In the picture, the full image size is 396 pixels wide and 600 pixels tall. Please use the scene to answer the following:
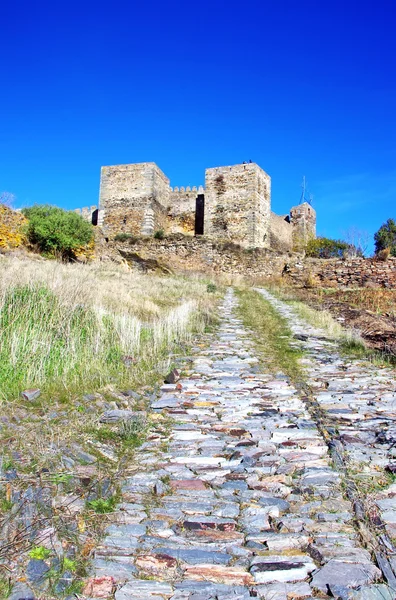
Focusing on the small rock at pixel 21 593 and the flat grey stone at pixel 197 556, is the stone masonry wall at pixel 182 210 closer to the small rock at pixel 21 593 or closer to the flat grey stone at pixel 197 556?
the flat grey stone at pixel 197 556

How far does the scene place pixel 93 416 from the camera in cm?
430

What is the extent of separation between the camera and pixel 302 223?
1779 inches

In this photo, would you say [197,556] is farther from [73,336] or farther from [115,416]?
[73,336]

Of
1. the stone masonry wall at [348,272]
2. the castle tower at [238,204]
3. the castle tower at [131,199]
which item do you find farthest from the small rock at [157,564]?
the castle tower at [131,199]

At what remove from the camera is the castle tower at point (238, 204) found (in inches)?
1278

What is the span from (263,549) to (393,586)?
0.66 m

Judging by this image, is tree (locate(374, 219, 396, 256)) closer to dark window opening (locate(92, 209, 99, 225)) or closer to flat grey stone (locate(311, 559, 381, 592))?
dark window opening (locate(92, 209, 99, 225))

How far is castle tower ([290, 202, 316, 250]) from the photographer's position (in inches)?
1761

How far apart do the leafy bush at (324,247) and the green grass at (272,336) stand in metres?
26.0

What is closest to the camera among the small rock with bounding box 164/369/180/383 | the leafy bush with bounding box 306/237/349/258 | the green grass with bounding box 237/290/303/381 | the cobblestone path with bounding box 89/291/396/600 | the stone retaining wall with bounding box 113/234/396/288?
the cobblestone path with bounding box 89/291/396/600

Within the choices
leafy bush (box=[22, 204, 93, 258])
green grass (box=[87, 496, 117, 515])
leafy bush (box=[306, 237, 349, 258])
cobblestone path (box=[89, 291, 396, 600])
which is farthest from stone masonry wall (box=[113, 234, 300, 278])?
green grass (box=[87, 496, 117, 515])

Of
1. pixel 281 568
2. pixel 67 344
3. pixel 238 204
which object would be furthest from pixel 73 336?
pixel 238 204

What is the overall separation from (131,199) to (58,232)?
1501cm

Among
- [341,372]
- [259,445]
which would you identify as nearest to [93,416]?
[259,445]
